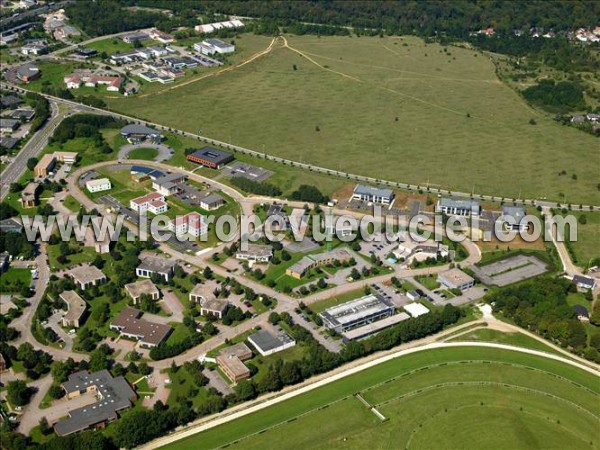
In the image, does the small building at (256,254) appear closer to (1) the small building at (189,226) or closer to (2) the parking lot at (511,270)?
(1) the small building at (189,226)

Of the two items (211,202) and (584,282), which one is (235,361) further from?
(584,282)

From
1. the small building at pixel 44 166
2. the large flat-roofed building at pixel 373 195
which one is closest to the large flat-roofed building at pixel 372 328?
the large flat-roofed building at pixel 373 195

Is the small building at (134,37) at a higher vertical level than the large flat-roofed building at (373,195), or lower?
higher

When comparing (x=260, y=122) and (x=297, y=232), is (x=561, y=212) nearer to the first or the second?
(x=297, y=232)

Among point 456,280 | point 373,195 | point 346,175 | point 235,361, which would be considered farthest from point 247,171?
point 235,361

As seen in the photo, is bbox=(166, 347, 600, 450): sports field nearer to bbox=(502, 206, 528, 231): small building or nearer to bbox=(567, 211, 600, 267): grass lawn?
bbox=(567, 211, 600, 267): grass lawn

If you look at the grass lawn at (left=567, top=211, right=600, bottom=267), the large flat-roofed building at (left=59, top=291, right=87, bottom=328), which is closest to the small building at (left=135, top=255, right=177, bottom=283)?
the large flat-roofed building at (left=59, top=291, right=87, bottom=328)
